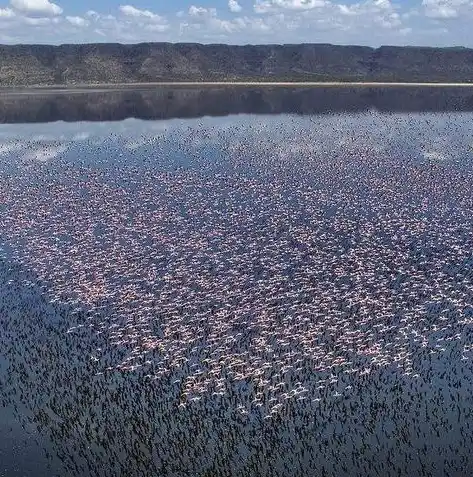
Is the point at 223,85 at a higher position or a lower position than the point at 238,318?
higher

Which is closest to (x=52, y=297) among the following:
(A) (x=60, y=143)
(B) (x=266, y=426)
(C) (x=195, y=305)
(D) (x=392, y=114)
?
(C) (x=195, y=305)

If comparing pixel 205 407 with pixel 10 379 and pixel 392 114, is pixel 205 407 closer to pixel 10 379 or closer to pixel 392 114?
pixel 10 379

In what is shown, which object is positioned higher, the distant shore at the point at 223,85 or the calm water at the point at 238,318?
the distant shore at the point at 223,85

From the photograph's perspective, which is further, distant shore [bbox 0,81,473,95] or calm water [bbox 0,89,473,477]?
distant shore [bbox 0,81,473,95]

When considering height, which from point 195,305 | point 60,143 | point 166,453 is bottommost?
point 166,453

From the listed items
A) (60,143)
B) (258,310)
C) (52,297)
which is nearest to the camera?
(258,310)

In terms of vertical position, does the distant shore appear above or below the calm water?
above

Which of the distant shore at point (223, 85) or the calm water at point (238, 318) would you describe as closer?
the calm water at point (238, 318)

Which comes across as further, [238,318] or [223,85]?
[223,85]
